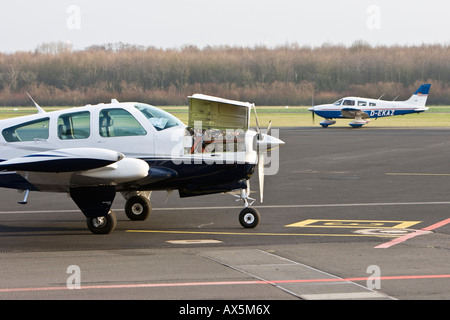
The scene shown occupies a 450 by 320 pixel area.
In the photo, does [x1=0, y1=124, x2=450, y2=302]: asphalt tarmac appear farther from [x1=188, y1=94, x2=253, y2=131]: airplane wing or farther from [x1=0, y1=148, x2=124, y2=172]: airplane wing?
[x1=188, y1=94, x2=253, y2=131]: airplane wing

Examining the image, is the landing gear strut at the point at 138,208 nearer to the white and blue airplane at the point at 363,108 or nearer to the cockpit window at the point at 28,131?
the cockpit window at the point at 28,131

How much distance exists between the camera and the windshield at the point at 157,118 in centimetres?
1391

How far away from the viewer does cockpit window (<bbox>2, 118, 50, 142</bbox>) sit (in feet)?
45.5

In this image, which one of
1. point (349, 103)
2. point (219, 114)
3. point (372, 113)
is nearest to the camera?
point (219, 114)

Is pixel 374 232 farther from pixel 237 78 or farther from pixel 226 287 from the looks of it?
pixel 237 78

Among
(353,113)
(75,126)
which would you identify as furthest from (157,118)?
(353,113)

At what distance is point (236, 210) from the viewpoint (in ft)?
53.8

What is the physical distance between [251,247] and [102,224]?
308cm

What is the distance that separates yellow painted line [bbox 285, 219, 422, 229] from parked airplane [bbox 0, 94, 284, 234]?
1.17m

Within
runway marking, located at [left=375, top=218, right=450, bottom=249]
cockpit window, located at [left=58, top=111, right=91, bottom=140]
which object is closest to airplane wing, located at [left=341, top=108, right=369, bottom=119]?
runway marking, located at [left=375, top=218, right=450, bottom=249]

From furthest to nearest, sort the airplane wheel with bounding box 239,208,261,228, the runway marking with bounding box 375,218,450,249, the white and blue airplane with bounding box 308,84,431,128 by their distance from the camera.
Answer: the white and blue airplane with bounding box 308,84,431,128 < the airplane wheel with bounding box 239,208,261,228 < the runway marking with bounding box 375,218,450,249

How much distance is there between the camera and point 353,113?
181 ft

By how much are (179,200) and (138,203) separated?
9.83 ft

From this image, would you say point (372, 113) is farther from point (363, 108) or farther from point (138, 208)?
point (138, 208)
